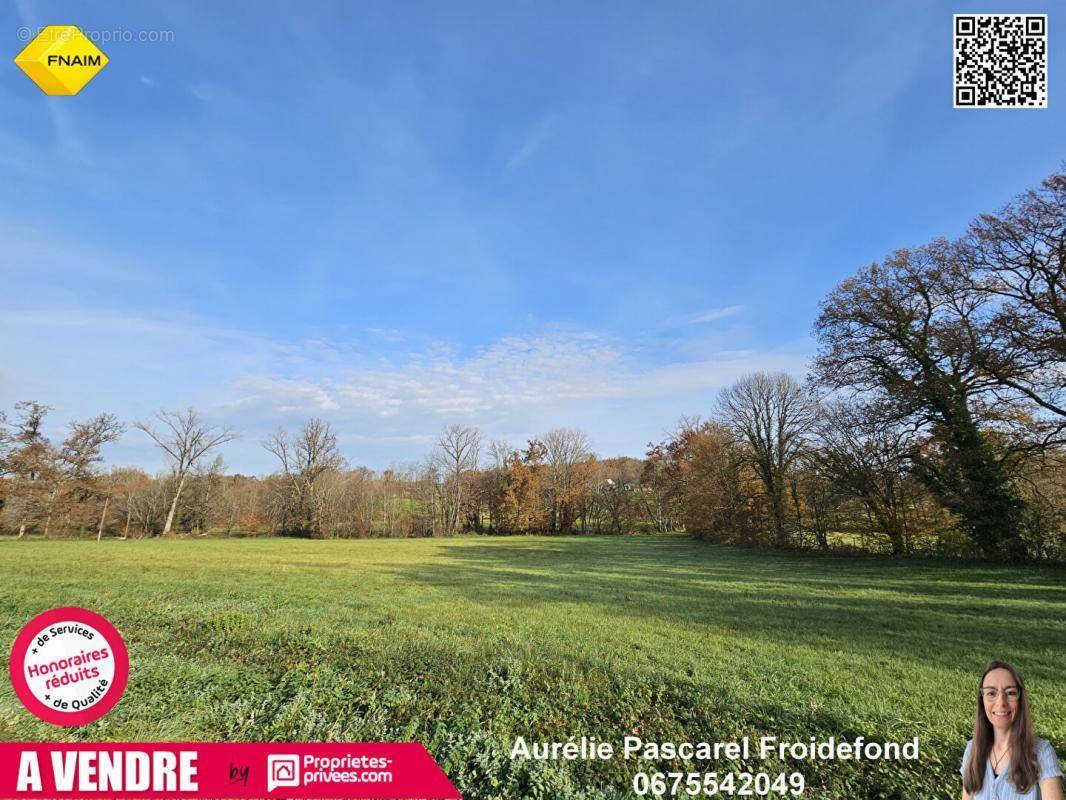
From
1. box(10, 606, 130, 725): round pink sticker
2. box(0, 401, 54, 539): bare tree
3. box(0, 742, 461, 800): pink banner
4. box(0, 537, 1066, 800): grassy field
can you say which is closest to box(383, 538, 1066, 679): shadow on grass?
box(0, 537, 1066, 800): grassy field

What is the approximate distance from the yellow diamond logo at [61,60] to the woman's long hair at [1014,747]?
10.3 m

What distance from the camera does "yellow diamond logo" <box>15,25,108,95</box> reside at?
5.58 meters

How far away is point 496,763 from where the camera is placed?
10.8ft

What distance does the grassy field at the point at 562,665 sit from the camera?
357 cm

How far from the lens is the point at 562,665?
519cm

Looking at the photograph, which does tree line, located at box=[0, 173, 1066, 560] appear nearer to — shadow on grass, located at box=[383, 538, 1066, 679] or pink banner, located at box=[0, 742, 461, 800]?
shadow on grass, located at box=[383, 538, 1066, 679]

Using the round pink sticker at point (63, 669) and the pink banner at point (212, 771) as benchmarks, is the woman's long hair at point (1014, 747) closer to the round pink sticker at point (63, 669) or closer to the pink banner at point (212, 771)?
the pink banner at point (212, 771)

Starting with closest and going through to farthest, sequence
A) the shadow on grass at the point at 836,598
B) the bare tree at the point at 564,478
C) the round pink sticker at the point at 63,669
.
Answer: the round pink sticker at the point at 63,669 → the shadow on grass at the point at 836,598 → the bare tree at the point at 564,478

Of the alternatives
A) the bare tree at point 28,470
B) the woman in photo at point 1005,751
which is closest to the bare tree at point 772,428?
the woman in photo at point 1005,751

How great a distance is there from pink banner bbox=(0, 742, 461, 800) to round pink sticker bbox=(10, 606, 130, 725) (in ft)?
2.13

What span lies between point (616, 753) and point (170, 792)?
10.2ft

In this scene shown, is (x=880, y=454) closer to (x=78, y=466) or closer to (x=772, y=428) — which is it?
(x=772, y=428)

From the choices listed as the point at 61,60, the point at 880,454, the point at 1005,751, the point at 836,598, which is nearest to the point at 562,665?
the point at 1005,751

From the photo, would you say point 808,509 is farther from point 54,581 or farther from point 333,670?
point 54,581
